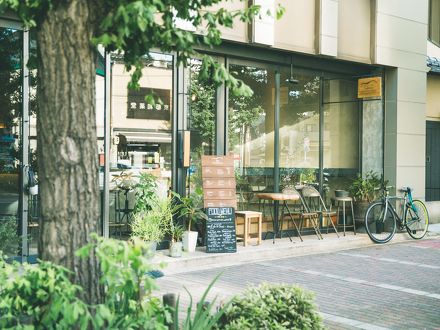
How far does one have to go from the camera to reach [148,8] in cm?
316

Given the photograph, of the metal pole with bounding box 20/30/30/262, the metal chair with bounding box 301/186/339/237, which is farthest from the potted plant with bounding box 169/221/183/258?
the metal chair with bounding box 301/186/339/237

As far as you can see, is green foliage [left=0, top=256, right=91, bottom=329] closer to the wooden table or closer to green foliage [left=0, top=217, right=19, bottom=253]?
green foliage [left=0, top=217, right=19, bottom=253]

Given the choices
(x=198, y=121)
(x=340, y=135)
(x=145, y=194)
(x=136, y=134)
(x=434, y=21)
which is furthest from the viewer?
(x=434, y=21)

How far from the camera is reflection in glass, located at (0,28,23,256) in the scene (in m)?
8.51

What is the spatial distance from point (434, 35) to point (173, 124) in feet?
32.1

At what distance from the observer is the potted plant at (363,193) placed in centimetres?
1309

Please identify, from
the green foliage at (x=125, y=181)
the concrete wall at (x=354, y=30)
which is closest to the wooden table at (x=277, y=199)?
the green foliage at (x=125, y=181)

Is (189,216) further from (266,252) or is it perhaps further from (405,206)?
(405,206)

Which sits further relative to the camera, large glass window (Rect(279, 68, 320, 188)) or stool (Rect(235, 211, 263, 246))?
large glass window (Rect(279, 68, 320, 188))

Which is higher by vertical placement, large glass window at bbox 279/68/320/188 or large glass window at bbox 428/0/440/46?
large glass window at bbox 428/0/440/46

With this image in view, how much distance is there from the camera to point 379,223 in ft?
42.1

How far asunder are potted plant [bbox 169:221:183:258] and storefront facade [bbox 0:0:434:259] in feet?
2.79

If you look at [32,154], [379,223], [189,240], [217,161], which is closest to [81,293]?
[32,154]

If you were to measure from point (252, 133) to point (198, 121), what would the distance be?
5.08ft
